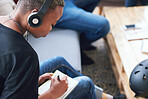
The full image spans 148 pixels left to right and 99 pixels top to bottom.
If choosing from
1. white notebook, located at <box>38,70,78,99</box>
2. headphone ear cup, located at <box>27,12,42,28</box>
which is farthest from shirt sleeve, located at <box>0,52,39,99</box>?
white notebook, located at <box>38,70,78,99</box>

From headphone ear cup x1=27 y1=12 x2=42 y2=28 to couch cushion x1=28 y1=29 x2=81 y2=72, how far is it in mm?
609

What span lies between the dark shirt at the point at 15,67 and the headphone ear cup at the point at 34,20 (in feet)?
→ 0.25

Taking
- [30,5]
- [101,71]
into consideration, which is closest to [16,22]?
[30,5]

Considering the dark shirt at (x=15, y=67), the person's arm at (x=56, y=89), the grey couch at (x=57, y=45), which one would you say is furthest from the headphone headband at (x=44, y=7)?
the grey couch at (x=57, y=45)

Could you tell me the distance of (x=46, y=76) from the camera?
3.40 feet

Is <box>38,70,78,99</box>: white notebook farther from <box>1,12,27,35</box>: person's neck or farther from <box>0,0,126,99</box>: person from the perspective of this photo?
<box>1,12,27,35</box>: person's neck

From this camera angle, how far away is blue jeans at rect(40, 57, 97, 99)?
3.39 feet

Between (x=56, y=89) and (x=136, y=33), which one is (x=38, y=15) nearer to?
(x=56, y=89)

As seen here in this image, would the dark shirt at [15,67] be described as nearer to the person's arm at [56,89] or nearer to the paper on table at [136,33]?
the person's arm at [56,89]

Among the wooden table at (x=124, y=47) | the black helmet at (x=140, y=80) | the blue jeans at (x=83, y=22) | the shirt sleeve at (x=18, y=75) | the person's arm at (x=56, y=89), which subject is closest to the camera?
the shirt sleeve at (x=18, y=75)

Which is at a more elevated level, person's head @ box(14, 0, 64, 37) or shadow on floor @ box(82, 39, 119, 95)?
person's head @ box(14, 0, 64, 37)

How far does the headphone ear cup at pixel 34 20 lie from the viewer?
0.69 m

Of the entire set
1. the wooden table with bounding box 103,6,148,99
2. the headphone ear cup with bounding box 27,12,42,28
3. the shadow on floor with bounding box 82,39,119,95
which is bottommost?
the shadow on floor with bounding box 82,39,119,95

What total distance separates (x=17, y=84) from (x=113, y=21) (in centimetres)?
121
